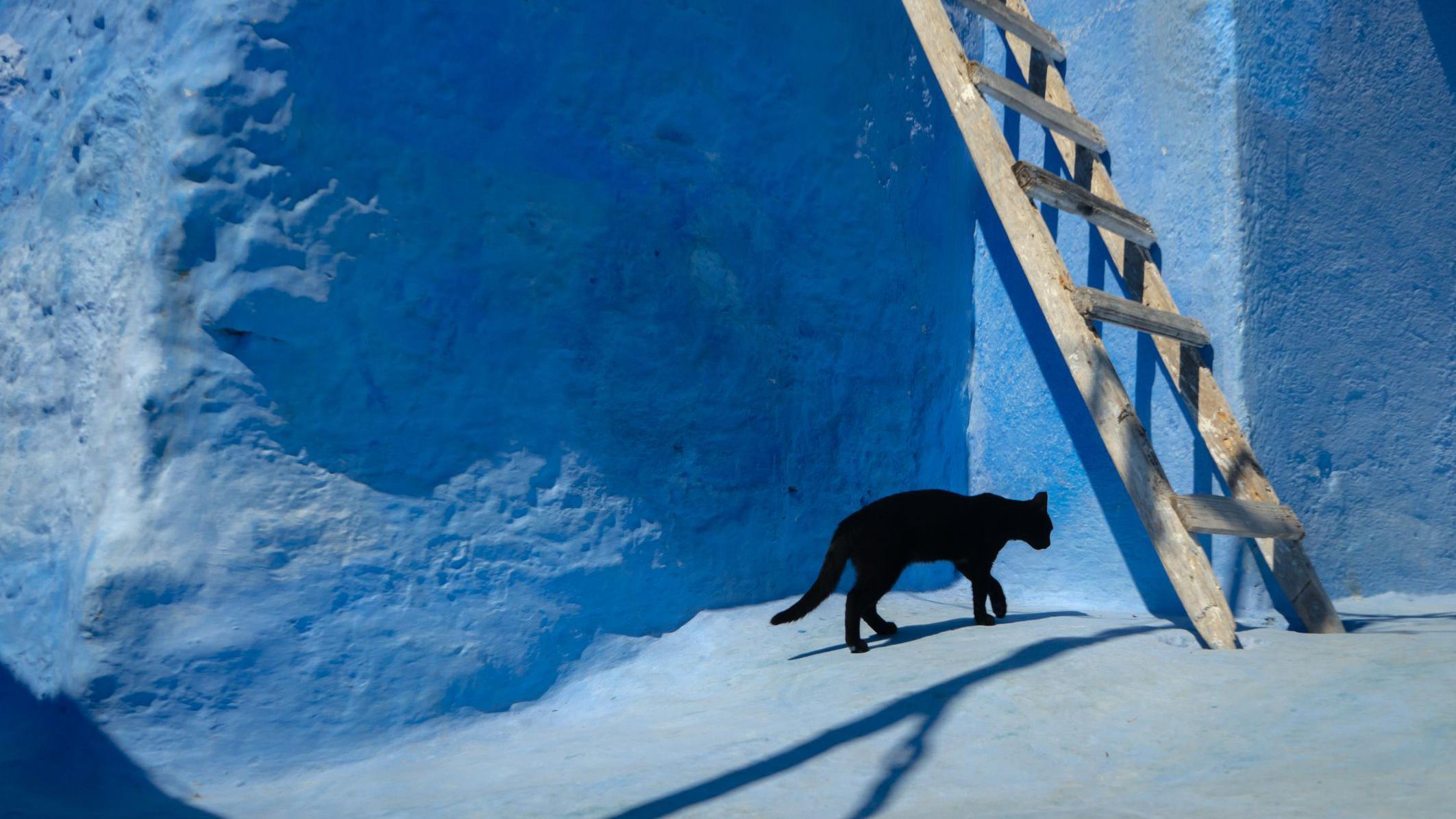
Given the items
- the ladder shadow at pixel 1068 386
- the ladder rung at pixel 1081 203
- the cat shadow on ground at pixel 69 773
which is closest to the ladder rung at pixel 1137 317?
the ladder rung at pixel 1081 203

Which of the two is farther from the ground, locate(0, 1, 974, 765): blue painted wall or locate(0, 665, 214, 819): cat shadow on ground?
locate(0, 1, 974, 765): blue painted wall

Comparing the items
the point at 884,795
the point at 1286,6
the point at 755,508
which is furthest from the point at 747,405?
the point at 1286,6

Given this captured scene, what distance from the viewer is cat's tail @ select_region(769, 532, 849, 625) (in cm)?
297

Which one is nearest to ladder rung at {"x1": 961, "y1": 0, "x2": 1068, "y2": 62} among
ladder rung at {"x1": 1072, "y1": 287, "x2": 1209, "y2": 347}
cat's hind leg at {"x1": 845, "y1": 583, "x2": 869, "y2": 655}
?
ladder rung at {"x1": 1072, "y1": 287, "x2": 1209, "y2": 347}

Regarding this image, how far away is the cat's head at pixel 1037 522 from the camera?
3234mm

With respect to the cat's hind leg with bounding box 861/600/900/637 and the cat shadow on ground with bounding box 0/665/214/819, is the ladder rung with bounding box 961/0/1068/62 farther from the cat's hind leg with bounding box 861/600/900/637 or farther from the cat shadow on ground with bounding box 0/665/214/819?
the cat shadow on ground with bounding box 0/665/214/819

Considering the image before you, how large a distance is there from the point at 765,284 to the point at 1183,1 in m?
1.85

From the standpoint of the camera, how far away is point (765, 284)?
366cm

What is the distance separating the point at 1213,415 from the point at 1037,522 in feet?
2.33

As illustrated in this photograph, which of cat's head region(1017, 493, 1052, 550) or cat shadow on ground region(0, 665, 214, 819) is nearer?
cat shadow on ground region(0, 665, 214, 819)

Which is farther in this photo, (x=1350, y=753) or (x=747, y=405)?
(x=747, y=405)

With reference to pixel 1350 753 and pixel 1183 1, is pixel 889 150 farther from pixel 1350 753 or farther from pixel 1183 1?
pixel 1350 753

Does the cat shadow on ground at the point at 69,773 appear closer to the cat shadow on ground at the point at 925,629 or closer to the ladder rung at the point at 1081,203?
the cat shadow on ground at the point at 925,629

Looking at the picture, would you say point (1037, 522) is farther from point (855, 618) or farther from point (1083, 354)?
point (855, 618)
